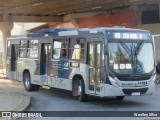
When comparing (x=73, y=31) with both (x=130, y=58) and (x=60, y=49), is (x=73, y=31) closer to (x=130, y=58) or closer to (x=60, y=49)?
(x=60, y=49)

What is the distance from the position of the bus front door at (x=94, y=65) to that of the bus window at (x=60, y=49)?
1.97m

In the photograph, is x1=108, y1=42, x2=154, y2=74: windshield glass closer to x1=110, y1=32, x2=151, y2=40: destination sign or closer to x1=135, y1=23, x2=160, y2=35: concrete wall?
x1=110, y1=32, x2=151, y2=40: destination sign

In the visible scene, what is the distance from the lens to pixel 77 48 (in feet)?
53.5

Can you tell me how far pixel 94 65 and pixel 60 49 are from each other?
117 inches

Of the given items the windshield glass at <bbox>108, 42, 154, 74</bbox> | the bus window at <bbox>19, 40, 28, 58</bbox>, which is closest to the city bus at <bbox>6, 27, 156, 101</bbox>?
the windshield glass at <bbox>108, 42, 154, 74</bbox>

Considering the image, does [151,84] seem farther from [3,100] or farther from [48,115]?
[3,100]

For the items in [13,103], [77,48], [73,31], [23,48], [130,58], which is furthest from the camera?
[23,48]

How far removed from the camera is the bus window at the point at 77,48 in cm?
1598

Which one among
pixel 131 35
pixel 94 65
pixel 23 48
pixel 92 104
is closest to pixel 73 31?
pixel 94 65

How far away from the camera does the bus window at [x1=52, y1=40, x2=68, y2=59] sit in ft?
56.5

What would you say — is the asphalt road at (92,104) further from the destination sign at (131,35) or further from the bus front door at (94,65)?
the destination sign at (131,35)

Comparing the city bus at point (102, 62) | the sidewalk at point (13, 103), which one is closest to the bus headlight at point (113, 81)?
the city bus at point (102, 62)

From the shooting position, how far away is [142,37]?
49.7 feet

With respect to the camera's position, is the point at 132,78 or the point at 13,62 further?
the point at 13,62
